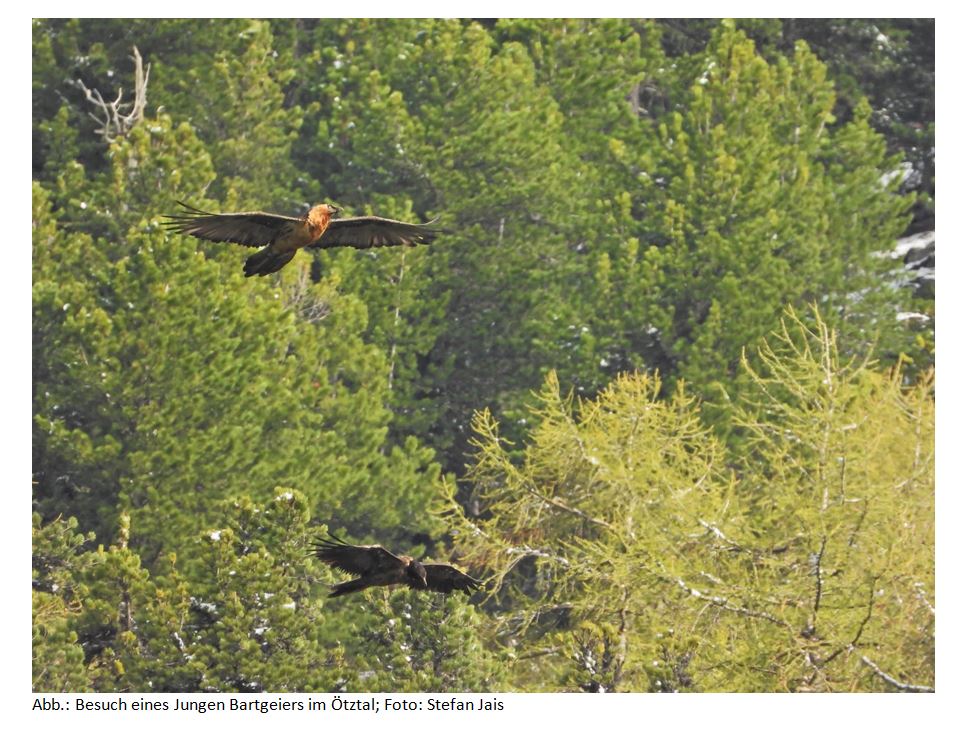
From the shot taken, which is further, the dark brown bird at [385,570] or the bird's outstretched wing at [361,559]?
the dark brown bird at [385,570]

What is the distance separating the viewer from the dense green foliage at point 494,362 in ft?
102

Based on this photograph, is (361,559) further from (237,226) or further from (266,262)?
(237,226)

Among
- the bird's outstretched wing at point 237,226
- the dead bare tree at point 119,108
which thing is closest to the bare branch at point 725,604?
the bird's outstretched wing at point 237,226

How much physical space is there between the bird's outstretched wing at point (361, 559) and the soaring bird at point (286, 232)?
2429 mm

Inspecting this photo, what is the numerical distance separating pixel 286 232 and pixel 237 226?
539 millimetres

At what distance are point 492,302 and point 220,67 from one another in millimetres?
7322

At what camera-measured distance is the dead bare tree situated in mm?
46375

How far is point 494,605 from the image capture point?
42531 millimetres

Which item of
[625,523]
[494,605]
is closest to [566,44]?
[494,605]

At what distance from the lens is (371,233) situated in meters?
21.2

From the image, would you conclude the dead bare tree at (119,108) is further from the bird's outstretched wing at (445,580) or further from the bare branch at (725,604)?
the bird's outstretched wing at (445,580)

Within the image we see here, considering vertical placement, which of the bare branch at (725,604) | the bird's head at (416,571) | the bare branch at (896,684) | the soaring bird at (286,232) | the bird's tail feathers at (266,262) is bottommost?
the bare branch at (896,684)

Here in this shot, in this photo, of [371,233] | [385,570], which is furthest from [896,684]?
[371,233]

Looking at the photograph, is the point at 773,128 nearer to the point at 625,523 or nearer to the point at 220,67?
the point at 220,67
